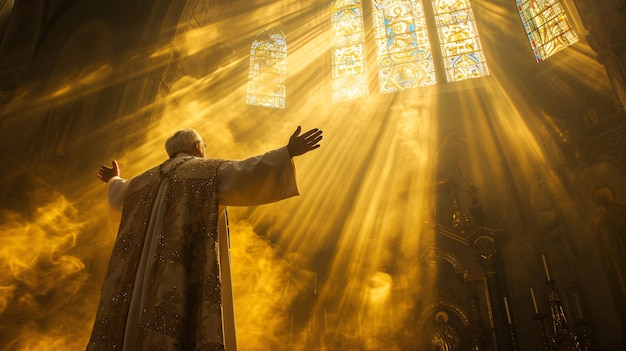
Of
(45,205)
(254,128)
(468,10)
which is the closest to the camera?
(45,205)

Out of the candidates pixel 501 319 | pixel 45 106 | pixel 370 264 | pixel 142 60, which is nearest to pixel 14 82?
pixel 45 106

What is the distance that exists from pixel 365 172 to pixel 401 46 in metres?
3.67

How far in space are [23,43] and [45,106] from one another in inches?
38.1

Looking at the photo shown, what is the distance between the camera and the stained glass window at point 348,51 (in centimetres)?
878

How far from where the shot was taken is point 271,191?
1.79 meters

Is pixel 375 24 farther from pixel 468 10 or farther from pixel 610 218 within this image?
pixel 610 218

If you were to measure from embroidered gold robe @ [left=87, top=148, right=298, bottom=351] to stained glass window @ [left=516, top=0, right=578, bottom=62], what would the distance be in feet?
23.3

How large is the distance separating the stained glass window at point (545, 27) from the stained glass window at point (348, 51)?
3.45 metres

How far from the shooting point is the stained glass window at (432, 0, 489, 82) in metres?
8.06

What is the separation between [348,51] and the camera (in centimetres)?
934

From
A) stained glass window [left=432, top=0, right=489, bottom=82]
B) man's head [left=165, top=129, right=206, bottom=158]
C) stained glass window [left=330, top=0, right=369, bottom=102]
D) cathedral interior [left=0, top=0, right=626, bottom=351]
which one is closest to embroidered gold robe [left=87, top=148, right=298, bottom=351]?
man's head [left=165, top=129, right=206, bottom=158]

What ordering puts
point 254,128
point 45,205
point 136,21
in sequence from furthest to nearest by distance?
point 254,128 → point 136,21 → point 45,205

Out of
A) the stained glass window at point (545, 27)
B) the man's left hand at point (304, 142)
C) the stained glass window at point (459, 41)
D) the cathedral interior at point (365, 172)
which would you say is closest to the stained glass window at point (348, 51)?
the cathedral interior at point (365, 172)

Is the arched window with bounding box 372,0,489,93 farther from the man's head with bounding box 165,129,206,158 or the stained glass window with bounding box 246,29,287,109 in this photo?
the man's head with bounding box 165,129,206,158
